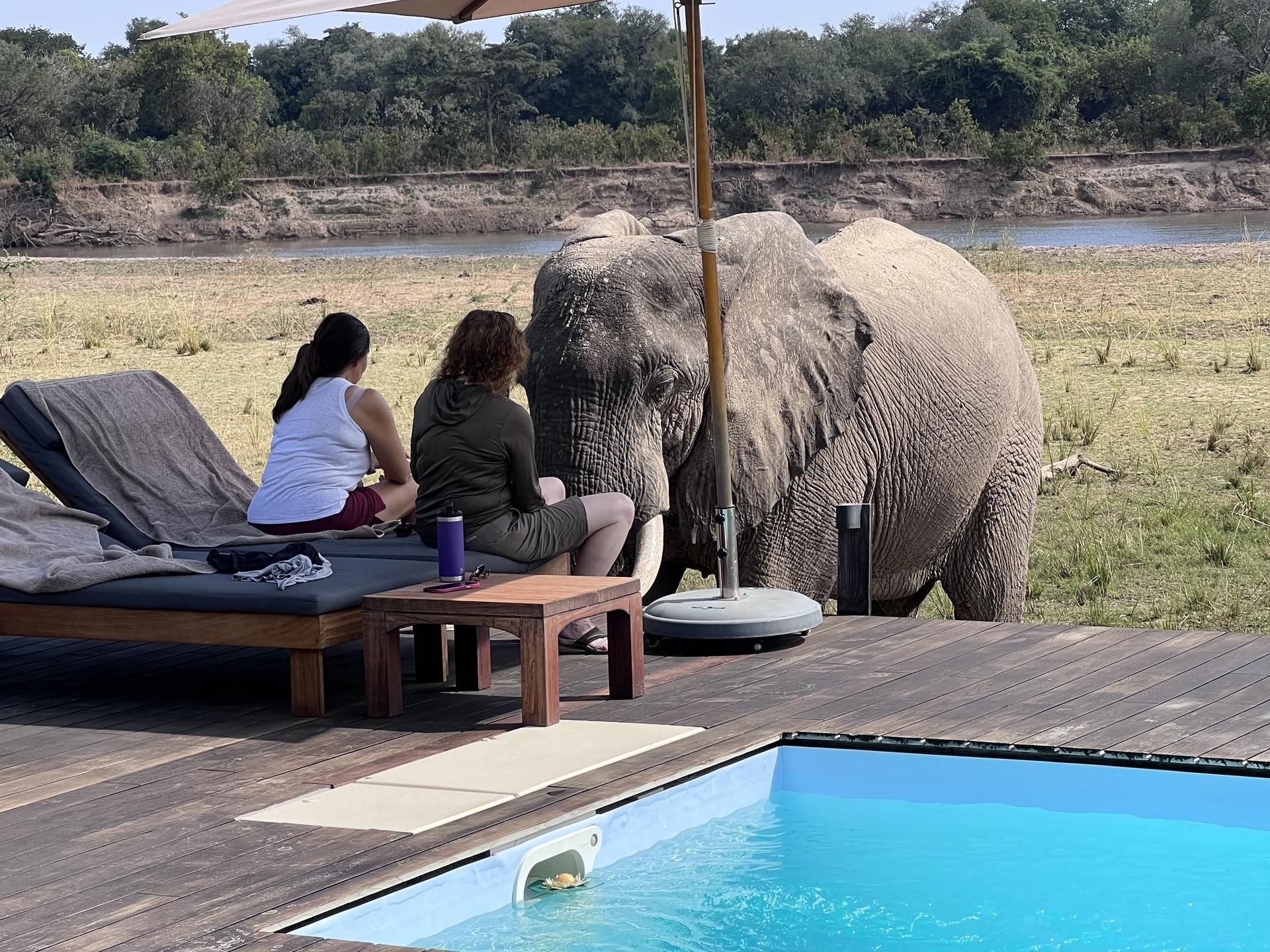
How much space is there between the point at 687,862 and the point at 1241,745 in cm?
149

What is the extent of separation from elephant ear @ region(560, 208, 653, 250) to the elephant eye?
64 cm

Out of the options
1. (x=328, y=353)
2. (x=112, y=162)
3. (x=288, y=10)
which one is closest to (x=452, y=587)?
(x=328, y=353)

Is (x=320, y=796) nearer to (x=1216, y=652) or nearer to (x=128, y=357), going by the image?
(x=1216, y=652)

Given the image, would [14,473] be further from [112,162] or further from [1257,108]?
[112,162]

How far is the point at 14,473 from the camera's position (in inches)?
259

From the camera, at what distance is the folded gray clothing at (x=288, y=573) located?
16.9ft

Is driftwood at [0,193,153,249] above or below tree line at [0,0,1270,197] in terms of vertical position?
below

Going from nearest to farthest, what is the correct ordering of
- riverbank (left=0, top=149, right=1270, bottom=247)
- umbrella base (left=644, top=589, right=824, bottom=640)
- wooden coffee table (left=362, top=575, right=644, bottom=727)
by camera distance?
wooden coffee table (left=362, top=575, right=644, bottom=727)
umbrella base (left=644, top=589, right=824, bottom=640)
riverbank (left=0, top=149, right=1270, bottom=247)

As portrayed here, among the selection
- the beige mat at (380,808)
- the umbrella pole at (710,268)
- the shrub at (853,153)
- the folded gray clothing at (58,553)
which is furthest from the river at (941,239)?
the beige mat at (380,808)

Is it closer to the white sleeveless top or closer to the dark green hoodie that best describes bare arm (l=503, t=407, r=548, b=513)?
the dark green hoodie

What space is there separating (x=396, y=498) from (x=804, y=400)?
5.21 feet

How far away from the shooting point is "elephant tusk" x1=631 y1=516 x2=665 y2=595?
6238 mm

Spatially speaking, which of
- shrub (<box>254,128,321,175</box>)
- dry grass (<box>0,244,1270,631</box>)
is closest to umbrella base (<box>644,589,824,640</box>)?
dry grass (<box>0,244,1270,631</box>)

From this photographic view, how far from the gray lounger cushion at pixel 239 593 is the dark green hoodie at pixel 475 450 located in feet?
0.89
